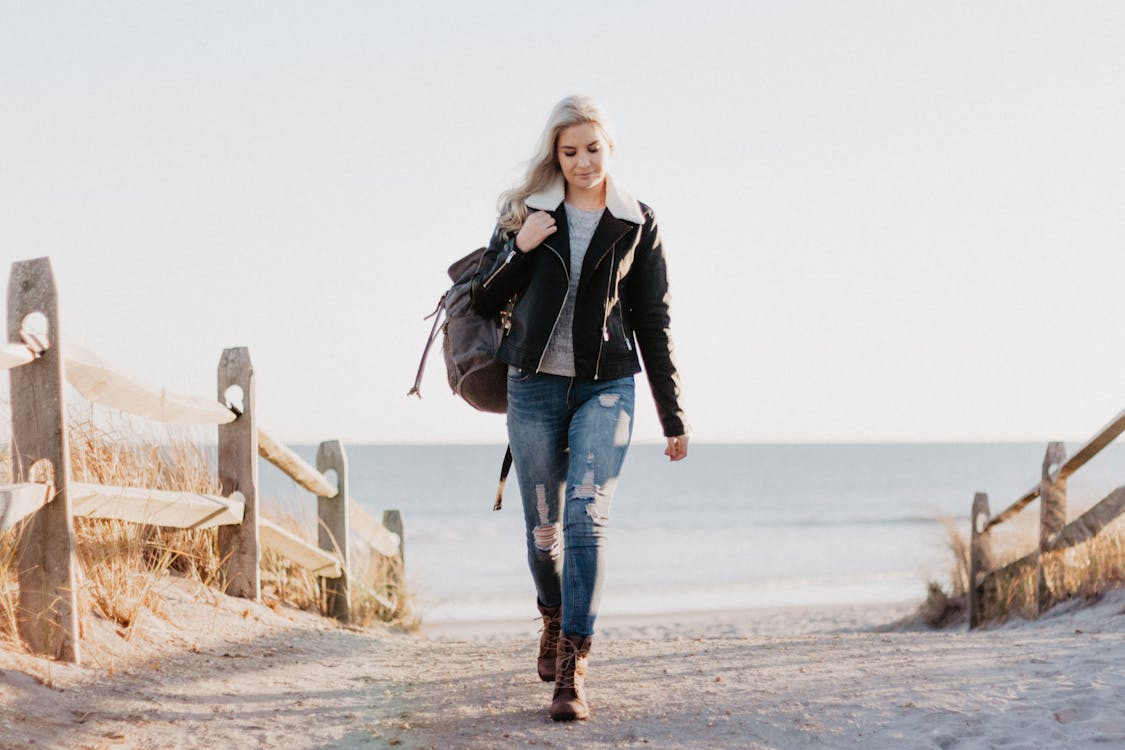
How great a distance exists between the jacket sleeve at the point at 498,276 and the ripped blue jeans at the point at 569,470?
243mm

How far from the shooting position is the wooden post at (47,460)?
3.45 metres

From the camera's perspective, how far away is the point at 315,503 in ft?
22.8

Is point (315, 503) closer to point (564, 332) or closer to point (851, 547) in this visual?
point (564, 332)

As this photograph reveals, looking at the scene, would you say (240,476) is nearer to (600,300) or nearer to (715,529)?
(600,300)

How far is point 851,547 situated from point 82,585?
22.8 metres

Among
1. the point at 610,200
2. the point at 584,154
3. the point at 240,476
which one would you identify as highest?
the point at 584,154

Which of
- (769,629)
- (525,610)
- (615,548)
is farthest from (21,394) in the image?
(615,548)

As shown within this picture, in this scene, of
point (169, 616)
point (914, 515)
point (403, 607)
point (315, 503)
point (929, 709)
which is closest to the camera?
point (929, 709)

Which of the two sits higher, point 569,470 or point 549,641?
point 569,470

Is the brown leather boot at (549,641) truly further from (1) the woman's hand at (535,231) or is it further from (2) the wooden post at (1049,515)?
(2) the wooden post at (1049,515)

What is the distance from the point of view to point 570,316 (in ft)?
11.3

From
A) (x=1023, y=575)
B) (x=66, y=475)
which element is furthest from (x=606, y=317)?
(x=1023, y=575)

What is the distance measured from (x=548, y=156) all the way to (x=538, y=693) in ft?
6.11

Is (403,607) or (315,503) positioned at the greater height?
(315,503)
